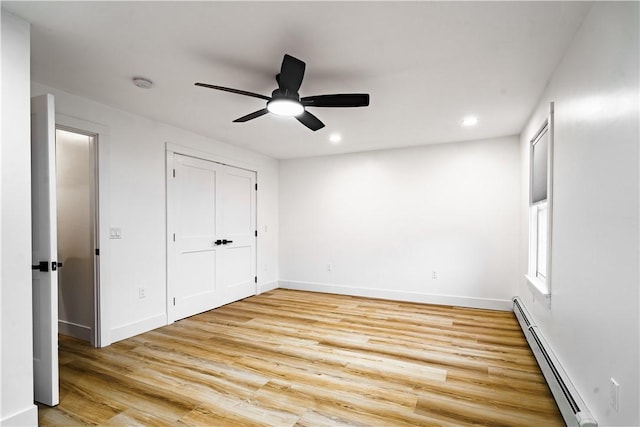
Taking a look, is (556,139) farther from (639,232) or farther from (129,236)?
(129,236)

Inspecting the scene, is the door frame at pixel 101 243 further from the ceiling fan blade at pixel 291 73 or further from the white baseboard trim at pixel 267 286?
the white baseboard trim at pixel 267 286

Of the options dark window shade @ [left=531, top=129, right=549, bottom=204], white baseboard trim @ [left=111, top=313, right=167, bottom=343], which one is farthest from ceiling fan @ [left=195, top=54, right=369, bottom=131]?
white baseboard trim @ [left=111, top=313, right=167, bottom=343]

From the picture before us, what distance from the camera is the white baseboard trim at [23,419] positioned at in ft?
5.93

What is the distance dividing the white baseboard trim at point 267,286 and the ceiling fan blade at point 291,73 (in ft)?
12.9

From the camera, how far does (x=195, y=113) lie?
3.46 m

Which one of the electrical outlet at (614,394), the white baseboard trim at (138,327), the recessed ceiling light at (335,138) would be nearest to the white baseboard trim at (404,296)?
the recessed ceiling light at (335,138)

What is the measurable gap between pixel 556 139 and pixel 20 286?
3717 mm

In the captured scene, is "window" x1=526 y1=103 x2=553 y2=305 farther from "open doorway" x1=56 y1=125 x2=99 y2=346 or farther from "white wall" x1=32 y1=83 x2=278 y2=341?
"open doorway" x1=56 y1=125 x2=99 y2=346

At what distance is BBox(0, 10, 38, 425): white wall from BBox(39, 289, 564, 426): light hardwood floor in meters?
0.37

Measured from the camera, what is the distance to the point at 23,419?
1874 mm

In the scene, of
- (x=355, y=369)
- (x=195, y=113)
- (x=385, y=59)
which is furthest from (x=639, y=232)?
(x=195, y=113)

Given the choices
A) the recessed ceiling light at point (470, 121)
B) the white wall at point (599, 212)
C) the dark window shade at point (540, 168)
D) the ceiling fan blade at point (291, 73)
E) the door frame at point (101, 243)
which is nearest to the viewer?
the white wall at point (599, 212)

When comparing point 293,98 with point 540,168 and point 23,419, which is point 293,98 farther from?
point 23,419

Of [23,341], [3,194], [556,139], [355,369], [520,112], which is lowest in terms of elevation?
[355,369]
